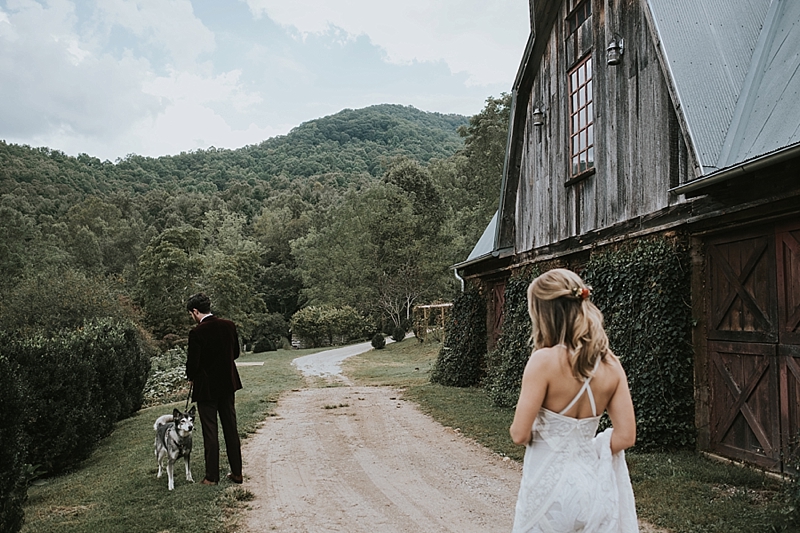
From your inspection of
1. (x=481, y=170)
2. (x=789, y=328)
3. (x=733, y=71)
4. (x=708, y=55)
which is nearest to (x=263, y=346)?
(x=481, y=170)

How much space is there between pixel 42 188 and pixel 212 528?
64703 millimetres

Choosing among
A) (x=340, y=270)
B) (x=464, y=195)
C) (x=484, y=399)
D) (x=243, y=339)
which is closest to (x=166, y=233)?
(x=243, y=339)

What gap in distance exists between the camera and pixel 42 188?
201ft

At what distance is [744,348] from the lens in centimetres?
716

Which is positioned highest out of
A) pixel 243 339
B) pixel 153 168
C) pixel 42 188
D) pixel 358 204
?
pixel 153 168

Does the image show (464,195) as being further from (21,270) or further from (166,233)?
(21,270)

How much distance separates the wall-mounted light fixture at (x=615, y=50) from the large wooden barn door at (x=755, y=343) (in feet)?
9.92

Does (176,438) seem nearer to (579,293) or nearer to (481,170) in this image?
(579,293)

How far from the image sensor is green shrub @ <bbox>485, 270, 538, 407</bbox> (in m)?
12.6

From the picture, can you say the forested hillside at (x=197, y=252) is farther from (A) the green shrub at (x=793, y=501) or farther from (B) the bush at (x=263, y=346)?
(A) the green shrub at (x=793, y=501)

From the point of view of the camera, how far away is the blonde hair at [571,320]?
280 centimetres

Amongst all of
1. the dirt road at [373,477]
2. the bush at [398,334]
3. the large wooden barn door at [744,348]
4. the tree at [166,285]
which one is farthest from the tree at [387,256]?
the large wooden barn door at [744,348]

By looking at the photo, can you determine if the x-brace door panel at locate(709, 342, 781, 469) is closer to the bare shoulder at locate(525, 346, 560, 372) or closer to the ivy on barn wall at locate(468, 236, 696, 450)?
the ivy on barn wall at locate(468, 236, 696, 450)

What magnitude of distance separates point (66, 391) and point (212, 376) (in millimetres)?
3626
